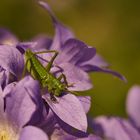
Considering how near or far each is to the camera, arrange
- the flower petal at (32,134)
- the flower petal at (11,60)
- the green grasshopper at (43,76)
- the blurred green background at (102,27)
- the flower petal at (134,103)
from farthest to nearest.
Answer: the blurred green background at (102,27) < the flower petal at (134,103) < the green grasshopper at (43,76) < the flower petal at (11,60) < the flower petal at (32,134)

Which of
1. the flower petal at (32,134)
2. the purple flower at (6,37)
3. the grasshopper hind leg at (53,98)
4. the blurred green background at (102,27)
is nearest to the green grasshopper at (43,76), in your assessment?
the grasshopper hind leg at (53,98)

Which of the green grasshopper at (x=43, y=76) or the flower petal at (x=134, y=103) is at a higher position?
the green grasshopper at (x=43, y=76)

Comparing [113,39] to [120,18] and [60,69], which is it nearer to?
[120,18]

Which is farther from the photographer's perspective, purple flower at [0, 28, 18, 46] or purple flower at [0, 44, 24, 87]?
purple flower at [0, 28, 18, 46]

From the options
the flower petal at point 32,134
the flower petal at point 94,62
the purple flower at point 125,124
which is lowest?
the purple flower at point 125,124

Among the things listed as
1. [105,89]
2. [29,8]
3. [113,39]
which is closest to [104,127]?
[105,89]

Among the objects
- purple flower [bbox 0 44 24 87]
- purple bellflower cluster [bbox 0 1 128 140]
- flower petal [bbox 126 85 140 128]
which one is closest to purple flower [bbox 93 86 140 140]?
flower petal [bbox 126 85 140 128]

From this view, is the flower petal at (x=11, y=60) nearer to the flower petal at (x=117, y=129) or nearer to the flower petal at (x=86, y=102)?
the flower petal at (x=86, y=102)

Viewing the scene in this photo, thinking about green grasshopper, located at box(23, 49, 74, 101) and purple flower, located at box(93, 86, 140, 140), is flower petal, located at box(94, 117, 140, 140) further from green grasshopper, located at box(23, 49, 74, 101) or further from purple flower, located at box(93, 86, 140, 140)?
green grasshopper, located at box(23, 49, 74, 101)
